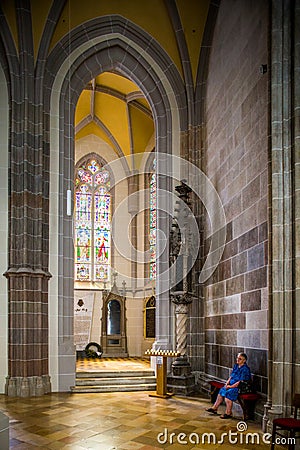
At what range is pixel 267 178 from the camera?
7.01m

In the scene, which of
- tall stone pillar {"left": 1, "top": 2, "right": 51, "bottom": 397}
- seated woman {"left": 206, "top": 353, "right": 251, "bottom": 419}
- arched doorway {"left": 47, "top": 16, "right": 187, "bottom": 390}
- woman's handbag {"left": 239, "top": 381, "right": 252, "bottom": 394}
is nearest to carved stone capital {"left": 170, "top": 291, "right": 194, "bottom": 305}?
arched doorway {"left": 47, "top": 16, "right": 187, "bottom": 390}

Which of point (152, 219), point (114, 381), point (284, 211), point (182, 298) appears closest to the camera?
point (284, 211)

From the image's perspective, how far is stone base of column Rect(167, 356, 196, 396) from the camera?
9.60 meters

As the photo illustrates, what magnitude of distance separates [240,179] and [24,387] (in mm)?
5305

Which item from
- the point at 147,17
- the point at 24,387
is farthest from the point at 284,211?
the point at 147,17

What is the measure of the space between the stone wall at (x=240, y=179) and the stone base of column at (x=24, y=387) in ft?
10.4

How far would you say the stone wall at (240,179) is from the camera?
733cm

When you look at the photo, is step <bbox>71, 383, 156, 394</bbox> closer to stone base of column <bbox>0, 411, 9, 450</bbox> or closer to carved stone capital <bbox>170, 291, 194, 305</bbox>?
carved stone capital <bbox>170, 291, 194, 305</bbox>

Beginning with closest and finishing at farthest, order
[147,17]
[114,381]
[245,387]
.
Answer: [245,387], [114,381], [147,17]

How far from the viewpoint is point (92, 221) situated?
58.3 ft

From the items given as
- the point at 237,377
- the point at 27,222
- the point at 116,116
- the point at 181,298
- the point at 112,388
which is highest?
the point at 116,116

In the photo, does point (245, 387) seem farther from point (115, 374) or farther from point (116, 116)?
point (116, 116)

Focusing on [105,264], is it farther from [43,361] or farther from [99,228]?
[43,361]

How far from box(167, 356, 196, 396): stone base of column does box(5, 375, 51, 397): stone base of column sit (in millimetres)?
2387
